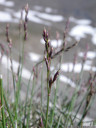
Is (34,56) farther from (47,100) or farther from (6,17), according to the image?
(47,100)

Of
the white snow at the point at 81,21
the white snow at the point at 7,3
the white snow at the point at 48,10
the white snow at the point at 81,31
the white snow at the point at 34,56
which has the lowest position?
the white snow at the point at 34,56

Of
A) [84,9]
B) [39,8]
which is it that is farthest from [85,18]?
[39,8]

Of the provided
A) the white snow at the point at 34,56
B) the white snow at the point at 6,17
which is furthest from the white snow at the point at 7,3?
the white snow at the point at 34,56

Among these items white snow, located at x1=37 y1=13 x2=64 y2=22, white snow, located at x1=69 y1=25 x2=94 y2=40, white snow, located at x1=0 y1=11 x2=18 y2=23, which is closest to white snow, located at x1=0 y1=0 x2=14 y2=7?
white snow, located at x1=0 y1=11 x2=18 y2=23

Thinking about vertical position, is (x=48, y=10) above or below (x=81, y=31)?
above

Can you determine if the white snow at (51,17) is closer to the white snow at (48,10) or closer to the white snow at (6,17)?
the white snow at (48,10)

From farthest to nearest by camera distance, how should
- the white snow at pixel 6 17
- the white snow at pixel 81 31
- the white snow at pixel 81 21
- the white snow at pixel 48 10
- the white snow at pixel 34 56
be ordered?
the white snow at pixel 48 10 < the white snow at pixel 81 21 < the white snow at pixel 6 17 < the white snow at pixel 81 31 < the white snow at pixel 34 56

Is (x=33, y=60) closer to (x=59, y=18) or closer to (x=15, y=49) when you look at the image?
(x=15, y=49)

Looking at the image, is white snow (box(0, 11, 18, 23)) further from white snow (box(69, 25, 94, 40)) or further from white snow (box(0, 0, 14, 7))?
white snow (box(69, 25, 94, 40))

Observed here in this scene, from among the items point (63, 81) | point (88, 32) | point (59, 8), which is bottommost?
point (63, 81)

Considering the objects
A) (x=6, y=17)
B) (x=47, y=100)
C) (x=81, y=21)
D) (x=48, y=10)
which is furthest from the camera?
(x=48, y=10)

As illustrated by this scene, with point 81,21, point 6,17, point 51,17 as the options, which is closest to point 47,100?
point 6,17
